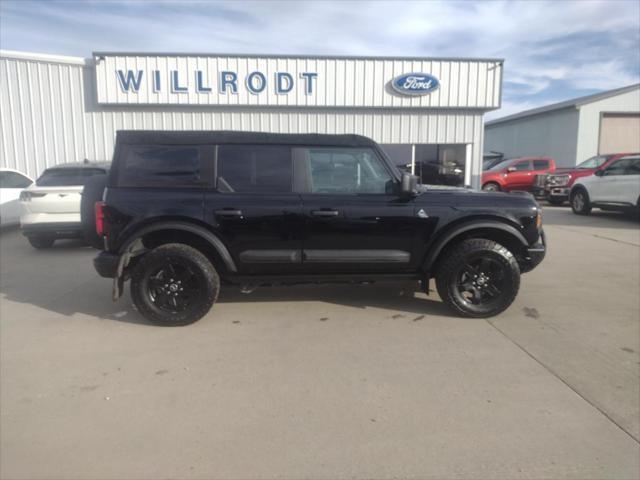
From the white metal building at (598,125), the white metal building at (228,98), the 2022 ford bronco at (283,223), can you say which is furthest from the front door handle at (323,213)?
the white metal building at (598,125)

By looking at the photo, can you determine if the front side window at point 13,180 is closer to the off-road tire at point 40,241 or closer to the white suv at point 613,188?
the off-road tire at point 40,241

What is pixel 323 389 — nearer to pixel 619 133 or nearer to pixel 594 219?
pixel 594 219

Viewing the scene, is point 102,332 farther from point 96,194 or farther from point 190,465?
point 190,465

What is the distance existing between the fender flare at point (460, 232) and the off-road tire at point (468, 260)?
13cm

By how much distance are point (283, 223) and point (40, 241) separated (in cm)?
601

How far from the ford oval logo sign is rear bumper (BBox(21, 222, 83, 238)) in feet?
31.2

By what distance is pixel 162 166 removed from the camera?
4484mm

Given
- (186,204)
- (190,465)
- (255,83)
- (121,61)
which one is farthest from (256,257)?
(121,61)

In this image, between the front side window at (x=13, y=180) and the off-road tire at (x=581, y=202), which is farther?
the off-road tire at (x=581, y=202)

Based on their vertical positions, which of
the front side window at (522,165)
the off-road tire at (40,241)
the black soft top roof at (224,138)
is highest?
the front side window at (522,165)

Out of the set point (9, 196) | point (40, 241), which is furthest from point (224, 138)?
point (9, 196)

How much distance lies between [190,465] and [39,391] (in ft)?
4.91

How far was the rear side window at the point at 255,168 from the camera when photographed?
4520 millimetres

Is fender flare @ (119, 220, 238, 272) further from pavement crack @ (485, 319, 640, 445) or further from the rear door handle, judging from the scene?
pavement crack @ (485, 319, 640, 445)
